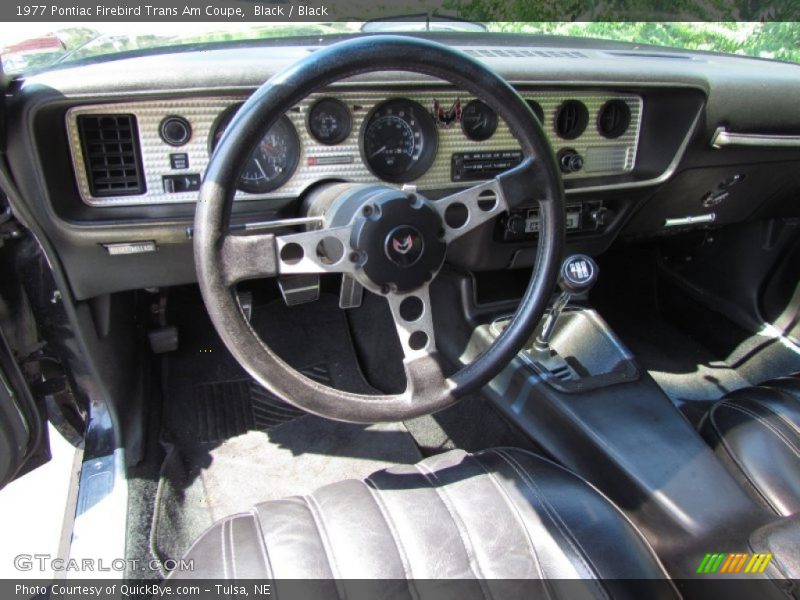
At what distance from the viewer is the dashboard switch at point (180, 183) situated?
4.96 ft

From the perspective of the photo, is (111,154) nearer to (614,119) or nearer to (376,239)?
(376,239)

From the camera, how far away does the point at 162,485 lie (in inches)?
73.9

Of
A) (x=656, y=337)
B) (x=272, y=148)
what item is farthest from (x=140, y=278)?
(x=656, y=337)

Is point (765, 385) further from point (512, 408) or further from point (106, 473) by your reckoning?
point (106, 473)

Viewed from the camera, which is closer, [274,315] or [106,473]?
[106,473]

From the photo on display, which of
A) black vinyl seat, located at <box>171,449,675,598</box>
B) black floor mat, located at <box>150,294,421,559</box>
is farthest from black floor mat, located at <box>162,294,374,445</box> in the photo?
black vinyl seat, located at <box>171,449,675,598</box>

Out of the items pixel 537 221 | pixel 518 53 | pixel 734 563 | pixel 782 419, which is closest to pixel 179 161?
pixel 518 53

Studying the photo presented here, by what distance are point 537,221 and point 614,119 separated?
0.38m

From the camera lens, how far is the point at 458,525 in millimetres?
1237

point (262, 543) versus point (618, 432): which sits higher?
point (262, 543)

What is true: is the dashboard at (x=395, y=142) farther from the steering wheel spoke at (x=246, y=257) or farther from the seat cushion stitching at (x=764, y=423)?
the seat cushion stitching at (x=764, y=423)

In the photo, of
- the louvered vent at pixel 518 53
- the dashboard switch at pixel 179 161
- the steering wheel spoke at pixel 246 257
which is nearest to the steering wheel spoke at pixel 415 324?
the steering wheel spoke at pixel 246 257

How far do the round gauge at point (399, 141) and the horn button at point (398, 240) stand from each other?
544 mm

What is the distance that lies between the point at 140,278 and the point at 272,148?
0.53 m
